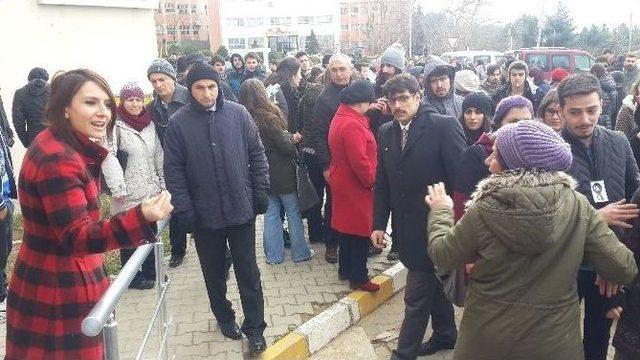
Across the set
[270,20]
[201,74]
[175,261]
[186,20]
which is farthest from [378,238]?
[186,20]

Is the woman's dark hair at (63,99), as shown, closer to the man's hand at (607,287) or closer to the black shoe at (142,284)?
the man's hand at (607,287)

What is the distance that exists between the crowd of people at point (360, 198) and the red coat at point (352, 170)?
17mm

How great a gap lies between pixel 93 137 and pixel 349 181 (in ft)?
8.73

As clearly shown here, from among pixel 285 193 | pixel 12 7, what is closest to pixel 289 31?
pixel 12 7

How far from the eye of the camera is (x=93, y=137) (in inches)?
88.8

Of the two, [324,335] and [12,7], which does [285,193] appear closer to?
[324,335]

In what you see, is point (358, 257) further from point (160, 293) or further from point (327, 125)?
point (160, 293)

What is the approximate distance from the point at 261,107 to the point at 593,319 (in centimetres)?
304

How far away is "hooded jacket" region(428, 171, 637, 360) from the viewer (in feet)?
6.59

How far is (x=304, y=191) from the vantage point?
17.6 ft

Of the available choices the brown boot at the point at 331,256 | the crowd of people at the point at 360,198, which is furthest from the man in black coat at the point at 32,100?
the brown boot at the point at 331,256

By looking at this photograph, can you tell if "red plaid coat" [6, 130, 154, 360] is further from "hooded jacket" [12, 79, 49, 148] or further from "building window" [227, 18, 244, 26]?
"building window" [227, 18, 244, 26]

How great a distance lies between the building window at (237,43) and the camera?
233ft

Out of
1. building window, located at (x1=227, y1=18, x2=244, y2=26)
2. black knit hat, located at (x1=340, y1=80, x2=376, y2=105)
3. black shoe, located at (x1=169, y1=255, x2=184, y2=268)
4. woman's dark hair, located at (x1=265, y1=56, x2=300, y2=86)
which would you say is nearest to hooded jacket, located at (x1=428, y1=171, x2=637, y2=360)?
black knit hat, located at (x1=340, y1=80, x2=376, y2=105)
